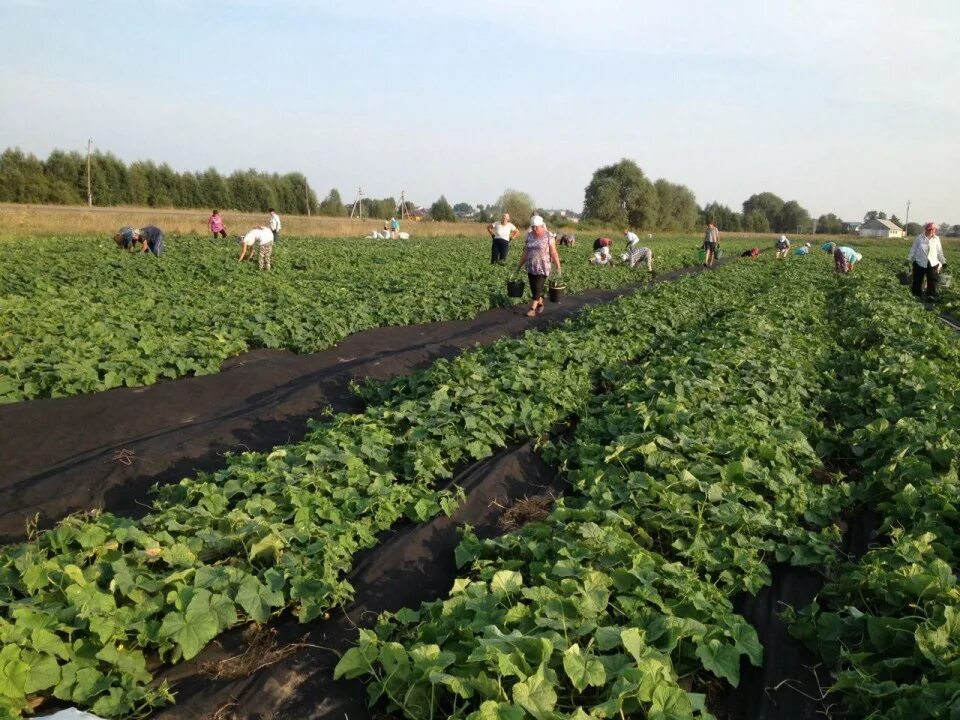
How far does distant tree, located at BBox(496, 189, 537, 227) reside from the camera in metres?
66.1

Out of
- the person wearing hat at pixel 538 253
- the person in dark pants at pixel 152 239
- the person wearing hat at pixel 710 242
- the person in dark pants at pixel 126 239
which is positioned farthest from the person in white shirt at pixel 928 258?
the person in dark pants at pixel 126 239

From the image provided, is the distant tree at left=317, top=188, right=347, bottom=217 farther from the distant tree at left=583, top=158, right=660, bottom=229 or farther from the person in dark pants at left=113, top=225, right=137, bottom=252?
the person in dark pants at left=113, top=225, right=137, bottom=252

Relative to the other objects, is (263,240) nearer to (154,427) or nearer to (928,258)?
(154,427)

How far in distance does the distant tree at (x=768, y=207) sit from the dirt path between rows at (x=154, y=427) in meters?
106

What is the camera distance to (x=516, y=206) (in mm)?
67375

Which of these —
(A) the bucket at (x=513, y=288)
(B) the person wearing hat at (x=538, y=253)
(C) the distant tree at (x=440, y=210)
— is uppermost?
(C) the distant tree at (x=440, y=210)

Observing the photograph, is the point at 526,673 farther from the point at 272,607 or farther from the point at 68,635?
the point at 68,635

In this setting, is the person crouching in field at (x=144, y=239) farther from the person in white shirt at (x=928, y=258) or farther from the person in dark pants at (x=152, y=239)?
the person in white shirt at (x=928, y=258)

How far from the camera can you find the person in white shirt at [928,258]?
625 inches

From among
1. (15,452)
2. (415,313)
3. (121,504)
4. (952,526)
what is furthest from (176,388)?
(952,526)

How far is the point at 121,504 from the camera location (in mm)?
5281

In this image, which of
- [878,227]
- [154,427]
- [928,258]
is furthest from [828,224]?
[154,427]

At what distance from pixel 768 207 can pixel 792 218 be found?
6.06 metres

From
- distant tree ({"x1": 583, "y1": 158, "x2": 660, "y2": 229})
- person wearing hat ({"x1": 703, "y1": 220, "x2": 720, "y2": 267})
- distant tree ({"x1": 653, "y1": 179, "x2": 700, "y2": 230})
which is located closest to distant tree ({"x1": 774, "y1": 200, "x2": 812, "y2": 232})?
distant tree ({"x1": 653, "y1": 179, "x2": 700, "y2": 230})
